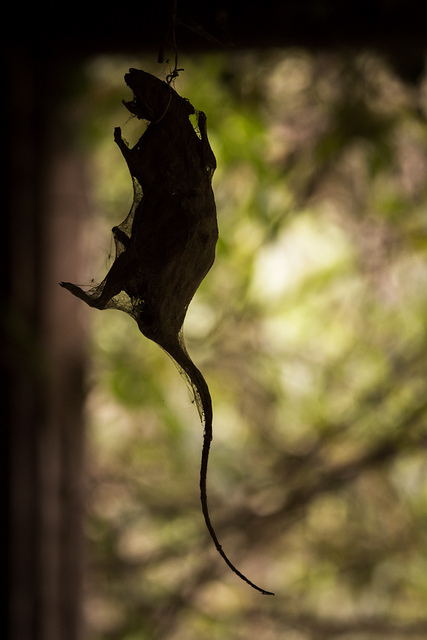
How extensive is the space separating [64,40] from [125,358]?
86 centimetres

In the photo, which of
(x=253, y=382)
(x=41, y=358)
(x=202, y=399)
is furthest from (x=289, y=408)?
(x=202, y=399)

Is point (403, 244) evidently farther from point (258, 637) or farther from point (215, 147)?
point (258, 637)

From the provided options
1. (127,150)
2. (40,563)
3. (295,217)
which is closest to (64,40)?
(295,217)

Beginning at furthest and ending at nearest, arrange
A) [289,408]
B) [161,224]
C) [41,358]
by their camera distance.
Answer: [289,408], [41,358], [161,224]

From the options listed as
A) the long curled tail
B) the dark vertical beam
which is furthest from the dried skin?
the dark vertical beam

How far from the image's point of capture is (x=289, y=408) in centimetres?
177

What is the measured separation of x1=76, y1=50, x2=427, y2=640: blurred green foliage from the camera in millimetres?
1632

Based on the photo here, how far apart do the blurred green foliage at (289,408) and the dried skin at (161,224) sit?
1119mm

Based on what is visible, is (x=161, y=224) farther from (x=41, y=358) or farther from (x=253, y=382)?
(x=253, y=382)

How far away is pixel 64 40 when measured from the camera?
116cm

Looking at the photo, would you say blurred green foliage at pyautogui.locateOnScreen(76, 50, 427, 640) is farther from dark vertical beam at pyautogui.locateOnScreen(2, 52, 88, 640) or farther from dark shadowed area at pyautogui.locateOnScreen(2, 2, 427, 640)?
dark vertical beam at pyautogui.locateOnScreen(2, 52, 88, 640)

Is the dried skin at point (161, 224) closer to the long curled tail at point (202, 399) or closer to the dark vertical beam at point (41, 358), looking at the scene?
the long curled tail at point (202, 399)

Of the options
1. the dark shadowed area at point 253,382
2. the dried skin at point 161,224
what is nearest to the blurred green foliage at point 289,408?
the dark shadowed area at point 253,382

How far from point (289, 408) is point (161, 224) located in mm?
1409
